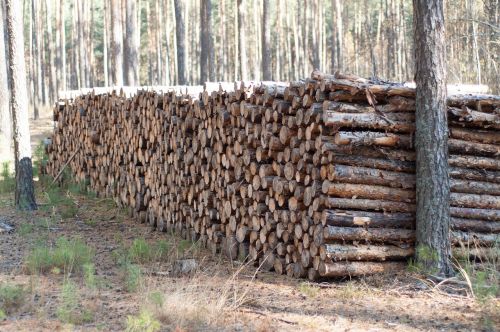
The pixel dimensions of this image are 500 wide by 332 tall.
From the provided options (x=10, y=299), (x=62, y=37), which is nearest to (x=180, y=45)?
(x=10, y=299)

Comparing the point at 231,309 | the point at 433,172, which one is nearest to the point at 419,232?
the point at 433,172

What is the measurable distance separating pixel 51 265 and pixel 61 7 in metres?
31.8

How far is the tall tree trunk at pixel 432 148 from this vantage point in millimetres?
6168

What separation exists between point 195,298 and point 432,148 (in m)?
2.55

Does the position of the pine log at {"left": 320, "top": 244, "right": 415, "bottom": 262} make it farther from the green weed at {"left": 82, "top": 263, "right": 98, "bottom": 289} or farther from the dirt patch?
the green weed at {"left": 82, "top": 263, "right": 98, "bottom": 289}

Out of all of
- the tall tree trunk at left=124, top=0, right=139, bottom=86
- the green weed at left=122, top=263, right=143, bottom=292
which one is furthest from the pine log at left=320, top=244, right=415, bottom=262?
the tall tree trunk at left=124, top=0, right=139, bottom=86

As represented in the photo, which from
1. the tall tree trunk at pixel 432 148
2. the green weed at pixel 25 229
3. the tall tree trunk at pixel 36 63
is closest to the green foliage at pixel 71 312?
the tall tree trunk at pixel 432 148

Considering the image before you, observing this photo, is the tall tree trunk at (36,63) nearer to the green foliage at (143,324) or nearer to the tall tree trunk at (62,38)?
the tall tree trunk at (62,38)

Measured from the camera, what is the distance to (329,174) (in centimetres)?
625

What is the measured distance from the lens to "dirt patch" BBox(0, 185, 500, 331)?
16.6 feet

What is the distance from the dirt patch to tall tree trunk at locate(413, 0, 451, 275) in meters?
0.35

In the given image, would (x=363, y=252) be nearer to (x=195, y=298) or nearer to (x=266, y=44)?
(x=195, y=298)

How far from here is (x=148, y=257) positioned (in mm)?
7641

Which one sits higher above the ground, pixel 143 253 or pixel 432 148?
pixel 432 148
